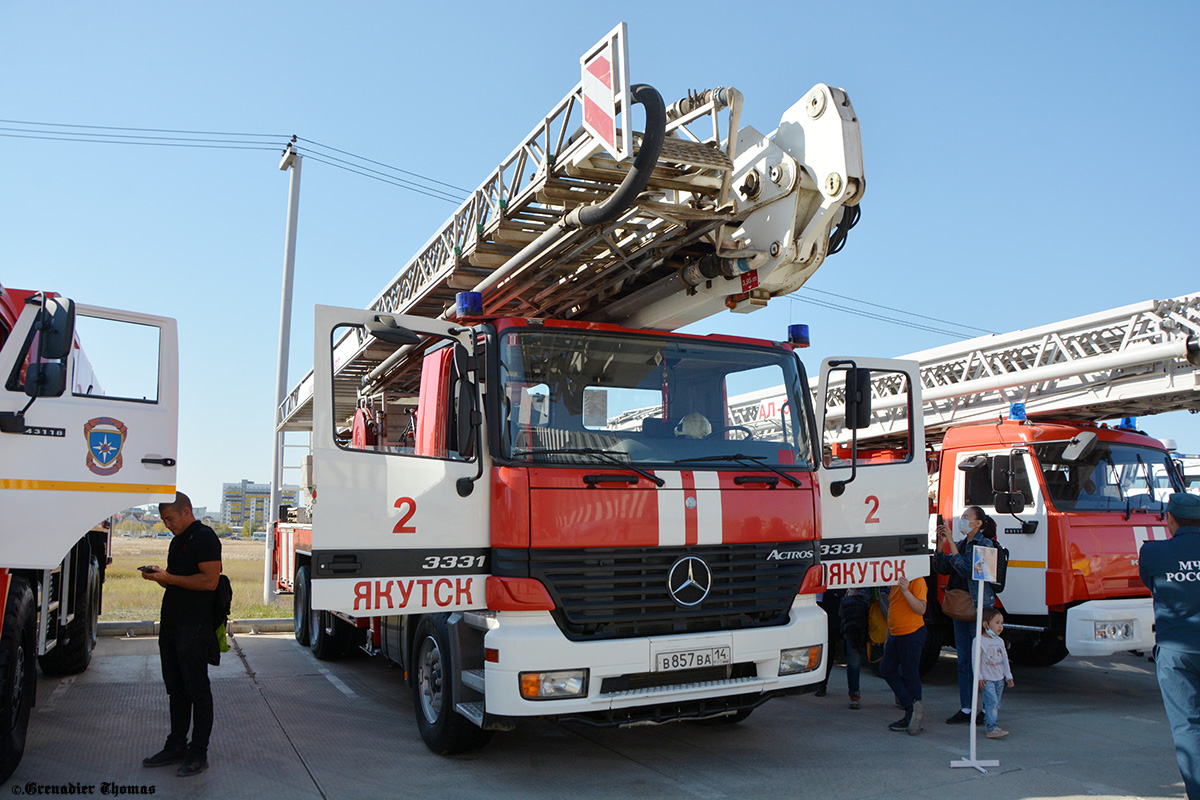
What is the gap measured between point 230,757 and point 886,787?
12.8ft

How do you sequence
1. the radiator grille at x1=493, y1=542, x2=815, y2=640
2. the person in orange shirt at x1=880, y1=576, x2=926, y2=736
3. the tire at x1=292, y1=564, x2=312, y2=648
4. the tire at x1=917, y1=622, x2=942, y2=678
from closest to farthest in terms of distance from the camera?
the radiator grille at x1=493, y1=542, x2=815, y2=640 → the person in orange shirt at x1=880, y1=576, x2=926, y2=736 → the tire at x1=917, y1=622, x2=942, y2=678 → the tire at x1=292, y1=564, x2=312, y2=648

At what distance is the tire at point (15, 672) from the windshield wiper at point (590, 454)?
2.82 m

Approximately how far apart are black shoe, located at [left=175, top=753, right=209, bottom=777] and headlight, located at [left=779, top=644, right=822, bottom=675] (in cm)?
339

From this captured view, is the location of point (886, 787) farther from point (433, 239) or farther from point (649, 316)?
point (433, 239)

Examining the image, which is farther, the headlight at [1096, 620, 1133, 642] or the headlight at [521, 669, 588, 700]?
the headlight at [1096, 620, 1133, 642]

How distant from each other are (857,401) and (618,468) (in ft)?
5.99

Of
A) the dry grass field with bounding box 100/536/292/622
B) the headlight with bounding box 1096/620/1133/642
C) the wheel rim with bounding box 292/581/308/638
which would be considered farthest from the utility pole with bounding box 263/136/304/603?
the headlight with bounding box 1096/620/1133/642

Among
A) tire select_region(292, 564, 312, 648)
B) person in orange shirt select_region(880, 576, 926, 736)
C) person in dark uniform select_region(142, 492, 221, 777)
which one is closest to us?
person in dark uniform select_region(142, 492, 221, 777)

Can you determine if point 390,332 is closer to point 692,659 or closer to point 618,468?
point 618,468

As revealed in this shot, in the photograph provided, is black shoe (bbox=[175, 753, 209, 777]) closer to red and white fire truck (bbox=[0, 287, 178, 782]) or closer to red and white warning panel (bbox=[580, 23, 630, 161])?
red and white fire truck (bbox=[0, 287, 178, 782])

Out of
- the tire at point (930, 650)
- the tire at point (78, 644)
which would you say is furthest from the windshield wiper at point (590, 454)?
the tire at point (78, 644)

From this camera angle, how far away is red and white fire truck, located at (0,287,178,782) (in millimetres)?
4637

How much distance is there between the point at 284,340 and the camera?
49.8 feet

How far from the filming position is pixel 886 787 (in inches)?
195
